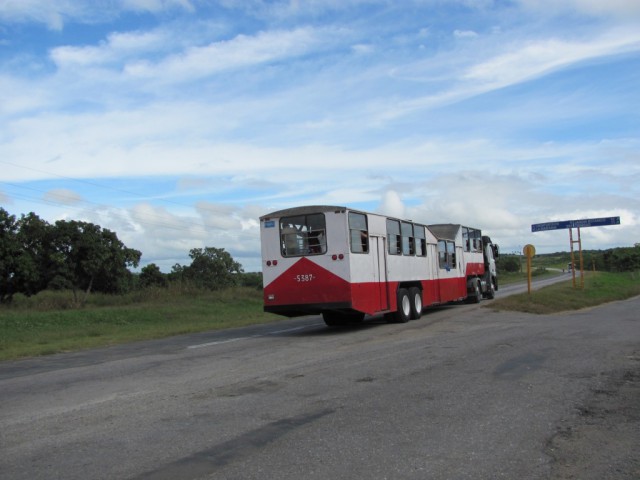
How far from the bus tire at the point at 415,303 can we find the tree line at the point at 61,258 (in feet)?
59.6

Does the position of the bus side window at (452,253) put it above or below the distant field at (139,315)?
above

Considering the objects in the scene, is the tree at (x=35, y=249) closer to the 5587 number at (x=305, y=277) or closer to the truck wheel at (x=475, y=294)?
the 5587 number at (x=305, y=277)

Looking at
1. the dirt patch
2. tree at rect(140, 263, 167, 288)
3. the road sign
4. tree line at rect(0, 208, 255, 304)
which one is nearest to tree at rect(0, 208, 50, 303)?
tree line at rect(0, 208, 255, 304)

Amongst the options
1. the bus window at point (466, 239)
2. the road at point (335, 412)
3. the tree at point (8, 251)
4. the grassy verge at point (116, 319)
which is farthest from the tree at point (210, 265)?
the road at point (335, 412)

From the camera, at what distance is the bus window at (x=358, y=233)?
1664cm

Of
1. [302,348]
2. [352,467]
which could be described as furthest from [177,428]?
[302,348]

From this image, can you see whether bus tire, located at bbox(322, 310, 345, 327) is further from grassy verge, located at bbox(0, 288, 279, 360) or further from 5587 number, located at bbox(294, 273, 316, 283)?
grassy verge, located at bbox(0, 288, 279, 360)

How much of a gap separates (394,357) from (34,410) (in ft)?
19.6

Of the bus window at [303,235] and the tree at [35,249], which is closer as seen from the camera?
the bus window at [303,235]

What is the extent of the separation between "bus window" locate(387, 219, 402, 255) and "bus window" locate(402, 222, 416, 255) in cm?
41

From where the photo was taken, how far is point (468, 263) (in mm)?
27141

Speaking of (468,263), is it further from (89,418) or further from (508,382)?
(89,418)

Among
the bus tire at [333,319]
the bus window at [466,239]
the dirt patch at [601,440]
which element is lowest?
the dirt patch at [601,440]

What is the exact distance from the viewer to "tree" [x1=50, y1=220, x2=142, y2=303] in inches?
1302
